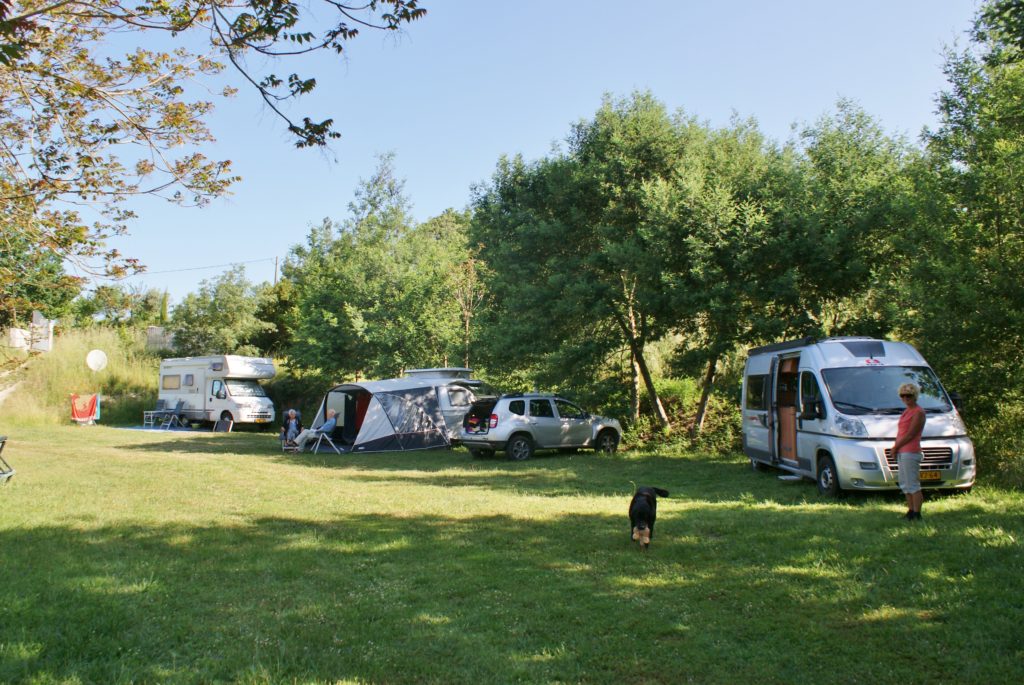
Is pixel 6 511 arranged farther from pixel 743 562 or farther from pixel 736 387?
pixel 736 387

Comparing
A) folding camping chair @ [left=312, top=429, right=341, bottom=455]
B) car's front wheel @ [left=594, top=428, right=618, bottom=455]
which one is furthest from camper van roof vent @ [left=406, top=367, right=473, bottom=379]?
car's front wheel @ [left=594, top=428, right=618, bottom=455]

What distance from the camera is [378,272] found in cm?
3036

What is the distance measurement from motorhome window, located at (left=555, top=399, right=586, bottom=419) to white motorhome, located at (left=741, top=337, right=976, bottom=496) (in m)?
5.77

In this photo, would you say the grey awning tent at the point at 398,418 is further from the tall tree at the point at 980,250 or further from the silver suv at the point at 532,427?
the tall tree at the point at 980,250

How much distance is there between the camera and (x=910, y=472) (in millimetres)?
7953

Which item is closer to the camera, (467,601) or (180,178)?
(467,601)

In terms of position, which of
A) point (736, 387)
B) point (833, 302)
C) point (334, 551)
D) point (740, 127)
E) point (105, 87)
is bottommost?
point (334, 551)

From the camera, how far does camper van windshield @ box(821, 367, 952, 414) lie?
1016 cm

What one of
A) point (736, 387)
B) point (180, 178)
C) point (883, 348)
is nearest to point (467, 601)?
point (180, 178)

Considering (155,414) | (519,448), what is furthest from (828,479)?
(155,414)

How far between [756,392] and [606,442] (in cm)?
553

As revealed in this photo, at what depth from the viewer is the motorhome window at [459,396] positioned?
2119 centimetres

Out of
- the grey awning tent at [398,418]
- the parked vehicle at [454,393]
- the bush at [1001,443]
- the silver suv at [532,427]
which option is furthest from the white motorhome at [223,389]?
the bush at [1001,443]

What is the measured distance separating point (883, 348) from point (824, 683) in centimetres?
828
